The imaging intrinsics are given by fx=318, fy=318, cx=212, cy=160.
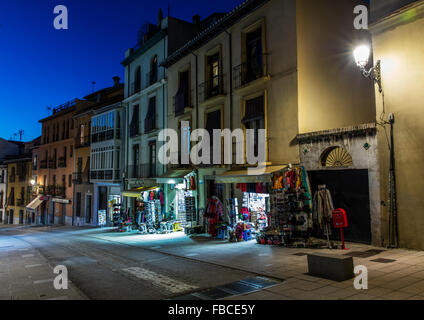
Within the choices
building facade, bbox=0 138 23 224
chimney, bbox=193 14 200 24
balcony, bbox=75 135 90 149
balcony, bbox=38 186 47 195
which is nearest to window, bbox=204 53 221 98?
chimney, bbox=193 14 200 24

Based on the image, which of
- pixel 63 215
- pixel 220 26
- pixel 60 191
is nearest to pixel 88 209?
pixel 63 215

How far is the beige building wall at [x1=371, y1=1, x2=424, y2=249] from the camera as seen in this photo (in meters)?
9.48

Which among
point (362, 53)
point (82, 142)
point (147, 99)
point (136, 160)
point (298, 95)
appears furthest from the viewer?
point (82, 142)

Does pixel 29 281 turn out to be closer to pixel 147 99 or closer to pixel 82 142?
pixel 147 99

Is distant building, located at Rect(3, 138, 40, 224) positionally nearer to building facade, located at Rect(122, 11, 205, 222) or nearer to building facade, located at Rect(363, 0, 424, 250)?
building facade, located at Rect(122, 11, 205, 222)

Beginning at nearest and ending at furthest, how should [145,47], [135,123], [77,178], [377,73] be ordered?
[377,73], [145,47], [135,123], [77,178]

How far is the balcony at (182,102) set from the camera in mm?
19703

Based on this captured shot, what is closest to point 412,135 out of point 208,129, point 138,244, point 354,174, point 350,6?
point 354,174

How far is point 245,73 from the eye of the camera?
51.3 feet

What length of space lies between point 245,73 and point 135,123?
41.4ft

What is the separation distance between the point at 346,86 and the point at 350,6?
412cm

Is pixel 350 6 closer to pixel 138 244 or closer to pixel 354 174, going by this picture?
pixel 354 174

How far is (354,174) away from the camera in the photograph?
11242 millimetres

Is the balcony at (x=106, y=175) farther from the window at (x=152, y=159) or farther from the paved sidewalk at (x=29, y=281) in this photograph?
the paved sidewalk at (x=29, y=281)
